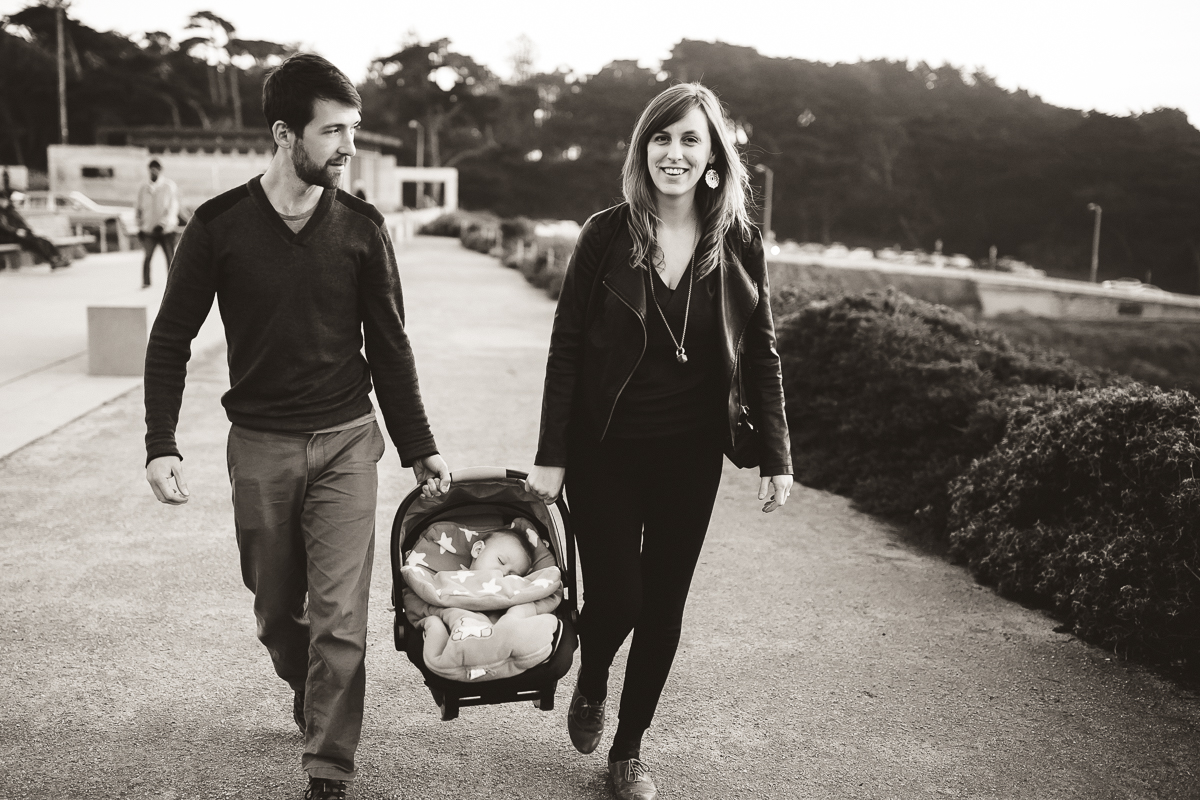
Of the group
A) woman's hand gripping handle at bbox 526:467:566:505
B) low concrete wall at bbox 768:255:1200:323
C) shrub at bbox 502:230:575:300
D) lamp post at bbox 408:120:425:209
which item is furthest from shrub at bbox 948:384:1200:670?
lamp post at bbox 408:120:425:209

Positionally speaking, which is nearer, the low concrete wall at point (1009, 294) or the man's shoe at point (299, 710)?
the man's shoe at point (299, 710)

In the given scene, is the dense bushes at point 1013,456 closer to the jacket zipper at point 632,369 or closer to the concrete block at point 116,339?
the jacket zipper at point 632,369

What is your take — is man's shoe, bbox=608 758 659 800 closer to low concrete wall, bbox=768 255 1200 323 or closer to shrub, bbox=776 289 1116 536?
shrub, bbox=776 289 1116 536

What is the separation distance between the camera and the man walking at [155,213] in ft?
51.8

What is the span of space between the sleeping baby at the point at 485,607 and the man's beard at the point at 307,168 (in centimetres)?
105

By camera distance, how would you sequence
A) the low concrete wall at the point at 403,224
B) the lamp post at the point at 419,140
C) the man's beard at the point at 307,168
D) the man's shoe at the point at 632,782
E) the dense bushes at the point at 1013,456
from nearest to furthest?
the man's beard at the point at 307,168, the man's shoe at the point at 632,782, the dense bushes at the point at 1013,456, the low concrete wall at the point at 403,224, the lamp post at the point at 419,140

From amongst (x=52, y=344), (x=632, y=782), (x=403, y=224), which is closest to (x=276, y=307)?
(x=632, y=782)

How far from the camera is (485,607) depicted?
2.68 metres

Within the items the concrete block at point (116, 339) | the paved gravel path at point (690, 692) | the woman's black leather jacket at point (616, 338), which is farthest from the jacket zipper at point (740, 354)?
the concrete block at point (116, 339)

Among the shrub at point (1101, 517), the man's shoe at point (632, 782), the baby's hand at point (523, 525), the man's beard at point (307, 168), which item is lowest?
the man's shoe at point (632, 782)

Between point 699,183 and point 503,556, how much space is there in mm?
1211

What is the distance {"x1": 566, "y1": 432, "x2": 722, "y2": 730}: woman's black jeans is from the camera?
2850 millimetres

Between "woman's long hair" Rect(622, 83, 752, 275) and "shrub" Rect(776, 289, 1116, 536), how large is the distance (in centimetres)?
A: 356

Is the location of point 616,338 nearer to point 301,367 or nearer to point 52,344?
point 301,367
